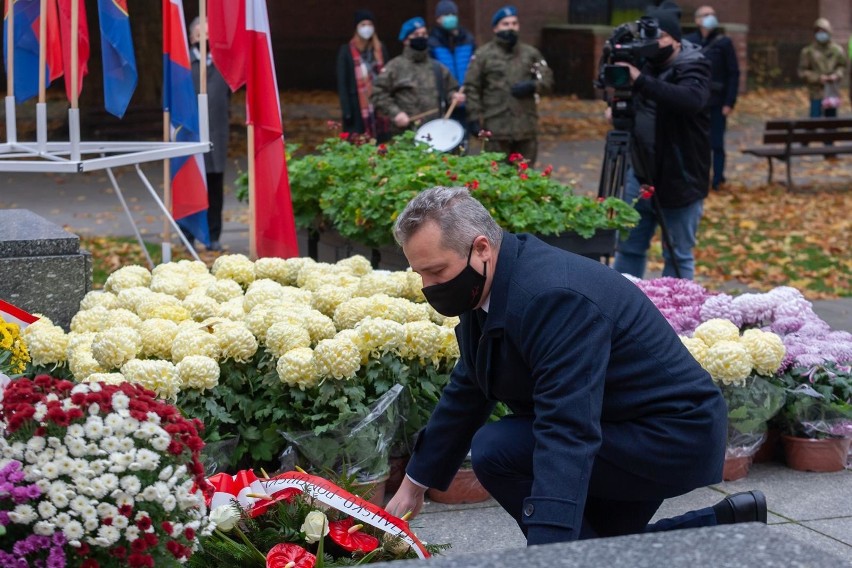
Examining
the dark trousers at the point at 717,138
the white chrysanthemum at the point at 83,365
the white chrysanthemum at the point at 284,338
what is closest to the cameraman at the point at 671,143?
the white chrysanthemum at the point at 284,338

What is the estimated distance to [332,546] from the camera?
11.9 ft

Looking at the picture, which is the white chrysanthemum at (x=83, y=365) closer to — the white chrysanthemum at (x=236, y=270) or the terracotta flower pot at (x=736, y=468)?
the white chrysanthemum at (x=236, y=270)

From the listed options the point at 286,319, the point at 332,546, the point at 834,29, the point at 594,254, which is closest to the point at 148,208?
the point at 594,254

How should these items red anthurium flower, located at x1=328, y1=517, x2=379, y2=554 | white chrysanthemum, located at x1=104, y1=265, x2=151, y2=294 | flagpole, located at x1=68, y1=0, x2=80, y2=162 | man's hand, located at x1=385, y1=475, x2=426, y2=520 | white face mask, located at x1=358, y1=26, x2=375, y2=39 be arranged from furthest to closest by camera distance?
1. white face mask, located at x1=358, y1=26, x2=375, y2=39
2. flagpole, located at x1=68, y1=0, x2=80, y2=162
3. white chrysanthemum, located at x1=104, y1=265, x2=151, y2=294
4. man's hand, located at x1=385, y1=475, x2=426, y2=520
5. red anthurium flower, located at x1=328, y1=517, x2=379, y2=554

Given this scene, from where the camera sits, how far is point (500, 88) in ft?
36.9

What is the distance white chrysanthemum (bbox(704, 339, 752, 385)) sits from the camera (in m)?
4.99

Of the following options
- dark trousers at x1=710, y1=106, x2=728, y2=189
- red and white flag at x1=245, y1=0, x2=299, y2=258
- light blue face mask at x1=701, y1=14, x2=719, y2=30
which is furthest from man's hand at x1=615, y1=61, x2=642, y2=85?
light blue face mask at x1=701, y1=14, x2=719, y2=30

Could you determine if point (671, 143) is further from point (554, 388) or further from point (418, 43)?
point (554, 388)

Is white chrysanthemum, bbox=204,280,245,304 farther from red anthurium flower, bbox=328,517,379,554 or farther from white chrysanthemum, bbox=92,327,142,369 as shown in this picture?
red anthurium flower, bbox=328,517,379,554

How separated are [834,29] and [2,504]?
2879 centimetres

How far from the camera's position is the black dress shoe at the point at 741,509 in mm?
3760

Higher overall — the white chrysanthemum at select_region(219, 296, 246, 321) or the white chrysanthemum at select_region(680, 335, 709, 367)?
the white chrysanthemum at select_region(219, 296, 246, 321)

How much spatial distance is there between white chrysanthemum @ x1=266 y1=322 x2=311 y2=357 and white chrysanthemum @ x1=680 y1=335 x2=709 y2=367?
157 cm

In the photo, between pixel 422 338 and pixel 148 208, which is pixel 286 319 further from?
pixel 148 208
